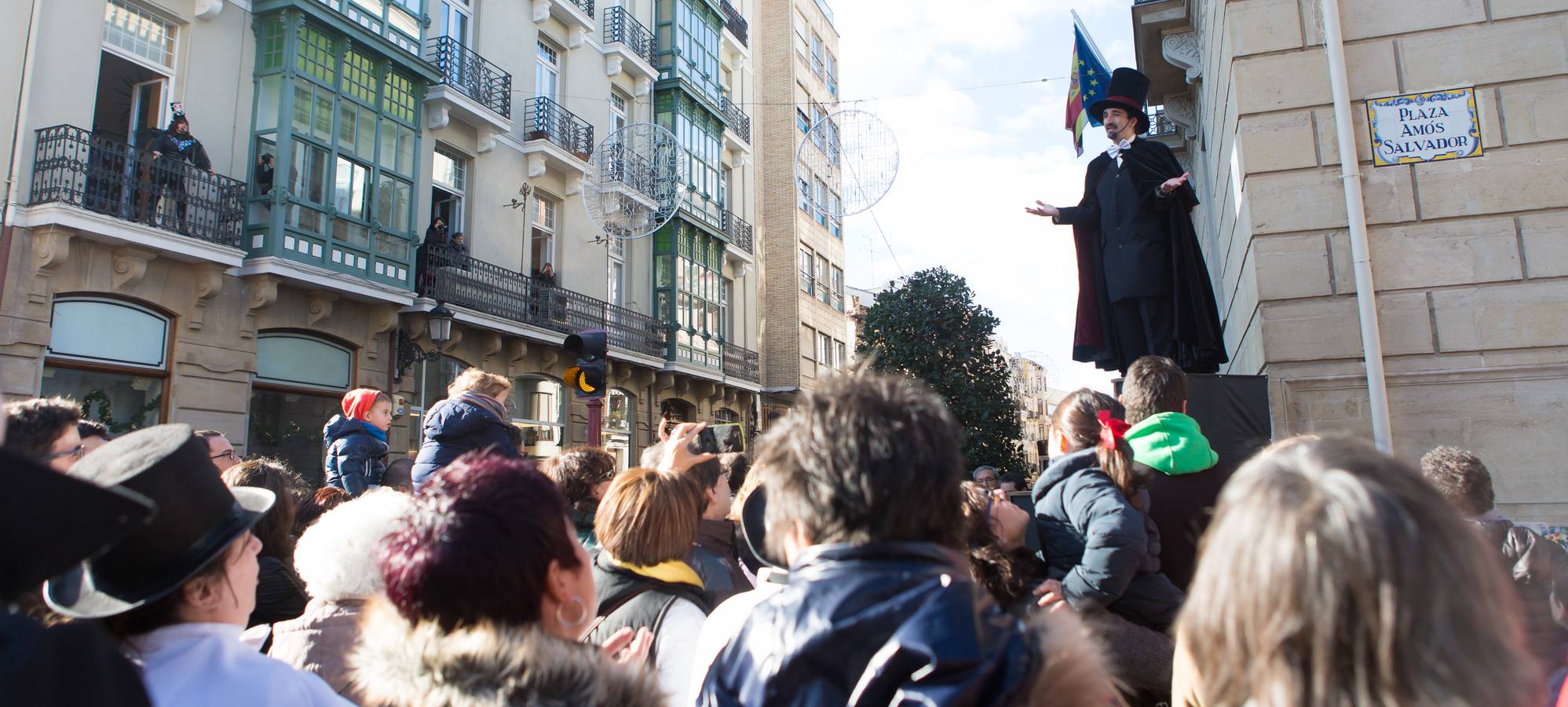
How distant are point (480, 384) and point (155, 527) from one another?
12.6 feet

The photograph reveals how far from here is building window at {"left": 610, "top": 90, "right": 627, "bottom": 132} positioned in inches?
885

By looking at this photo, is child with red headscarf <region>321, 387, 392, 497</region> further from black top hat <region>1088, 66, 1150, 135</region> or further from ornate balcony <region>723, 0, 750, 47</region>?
ornate balcony <region>723, 0, 750, 47</region>

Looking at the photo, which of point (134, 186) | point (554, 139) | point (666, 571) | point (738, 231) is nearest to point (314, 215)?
point (134, 186)

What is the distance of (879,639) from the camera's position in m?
1.54

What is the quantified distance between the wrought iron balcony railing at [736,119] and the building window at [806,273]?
220 inches

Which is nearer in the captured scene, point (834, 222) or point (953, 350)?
point (953, 350)

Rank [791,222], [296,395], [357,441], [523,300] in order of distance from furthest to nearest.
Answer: [791,222] → [523,300] → [296,395] → [357,441]

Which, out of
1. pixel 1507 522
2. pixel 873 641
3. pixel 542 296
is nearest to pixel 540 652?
pixel 873 641

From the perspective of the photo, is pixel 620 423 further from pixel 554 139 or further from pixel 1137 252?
pixel 1137 252

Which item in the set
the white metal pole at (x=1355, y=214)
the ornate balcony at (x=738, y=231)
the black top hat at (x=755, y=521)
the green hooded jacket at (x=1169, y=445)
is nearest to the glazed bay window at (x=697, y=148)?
the ornate balcony at (x=738, y=231)

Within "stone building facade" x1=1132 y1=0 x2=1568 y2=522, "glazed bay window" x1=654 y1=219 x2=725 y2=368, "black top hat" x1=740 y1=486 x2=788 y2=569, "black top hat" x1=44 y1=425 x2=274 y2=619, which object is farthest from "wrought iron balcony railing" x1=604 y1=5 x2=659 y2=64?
"black top hat" x1=44 y1=425 x2=274 y2=619

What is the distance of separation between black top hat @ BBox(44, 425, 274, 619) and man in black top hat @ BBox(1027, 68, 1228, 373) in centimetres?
493

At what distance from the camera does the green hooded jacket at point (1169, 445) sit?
3.63m

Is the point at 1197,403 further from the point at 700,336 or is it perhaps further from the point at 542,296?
the point at 700,336
